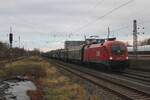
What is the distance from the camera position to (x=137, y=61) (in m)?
43.5

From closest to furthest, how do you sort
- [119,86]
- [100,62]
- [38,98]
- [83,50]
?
[38,98]
[119,86]
[100,62]
[83,50]

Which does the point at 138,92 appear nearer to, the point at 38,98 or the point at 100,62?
the point at 38,98

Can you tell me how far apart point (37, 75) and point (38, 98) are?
17.6 m

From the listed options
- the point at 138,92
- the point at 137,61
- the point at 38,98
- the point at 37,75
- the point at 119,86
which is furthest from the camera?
the point at 137,61

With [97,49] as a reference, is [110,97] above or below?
below

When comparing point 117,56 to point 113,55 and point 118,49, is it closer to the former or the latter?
point 113,55

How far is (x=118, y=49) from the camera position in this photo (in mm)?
36500

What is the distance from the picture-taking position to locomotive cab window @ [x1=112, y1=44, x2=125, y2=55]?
118 ft

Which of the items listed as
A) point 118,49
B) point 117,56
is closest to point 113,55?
point 117,56

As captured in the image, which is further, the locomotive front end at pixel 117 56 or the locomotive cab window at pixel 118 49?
the locomotive cab window at pixel 118 49

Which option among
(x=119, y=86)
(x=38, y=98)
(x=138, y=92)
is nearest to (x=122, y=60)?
(x=119, y=86)

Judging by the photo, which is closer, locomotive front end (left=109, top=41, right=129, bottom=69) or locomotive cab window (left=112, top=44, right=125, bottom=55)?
locomotive front end (left=109, top=41, right=129, bottom=69)

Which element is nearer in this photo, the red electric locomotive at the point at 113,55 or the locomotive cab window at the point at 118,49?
the red electric locomotive at the point at 113,55

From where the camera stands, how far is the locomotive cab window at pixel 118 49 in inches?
1421
